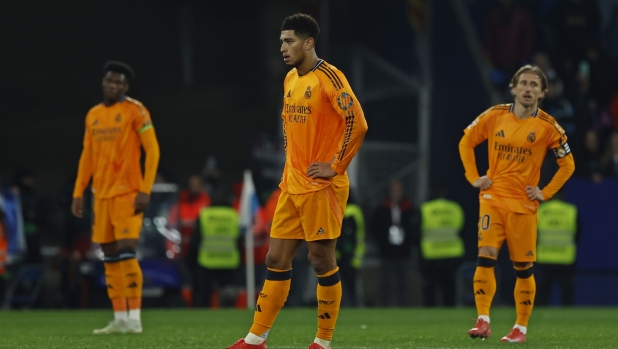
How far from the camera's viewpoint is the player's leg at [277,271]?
7738 mm

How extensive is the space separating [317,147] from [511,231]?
261 cm

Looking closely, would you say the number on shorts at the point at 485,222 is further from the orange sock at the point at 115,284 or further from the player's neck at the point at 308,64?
the orange sock at the point at 115,284

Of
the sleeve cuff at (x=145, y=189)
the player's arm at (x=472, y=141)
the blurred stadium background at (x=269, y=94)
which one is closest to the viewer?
the player's arm at (x=472, y=141)

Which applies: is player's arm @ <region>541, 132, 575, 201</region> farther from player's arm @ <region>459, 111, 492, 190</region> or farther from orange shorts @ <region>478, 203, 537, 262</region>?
player's arm @ <region>459, 111, 492, 190</region>

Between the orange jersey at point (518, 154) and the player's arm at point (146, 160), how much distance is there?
2.62 metres

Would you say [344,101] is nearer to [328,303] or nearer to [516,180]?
[328,303]

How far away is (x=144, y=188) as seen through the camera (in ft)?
33.3

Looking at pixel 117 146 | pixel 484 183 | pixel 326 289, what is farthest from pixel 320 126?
pixel 117 146

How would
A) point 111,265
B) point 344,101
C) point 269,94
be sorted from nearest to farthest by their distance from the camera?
point 344,101
point 111,265
point 269,94

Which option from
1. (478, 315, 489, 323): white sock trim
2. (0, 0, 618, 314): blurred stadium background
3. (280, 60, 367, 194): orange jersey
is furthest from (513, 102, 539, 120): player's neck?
(0, 0, 618, 314): blurred stadium background

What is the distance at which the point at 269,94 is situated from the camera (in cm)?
1961

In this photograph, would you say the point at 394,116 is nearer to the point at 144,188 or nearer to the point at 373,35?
the point at 373,35

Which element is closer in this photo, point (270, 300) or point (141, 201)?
point (270, 300)

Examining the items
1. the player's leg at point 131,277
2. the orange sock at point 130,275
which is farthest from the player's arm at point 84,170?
the orange sock at point 130,275
